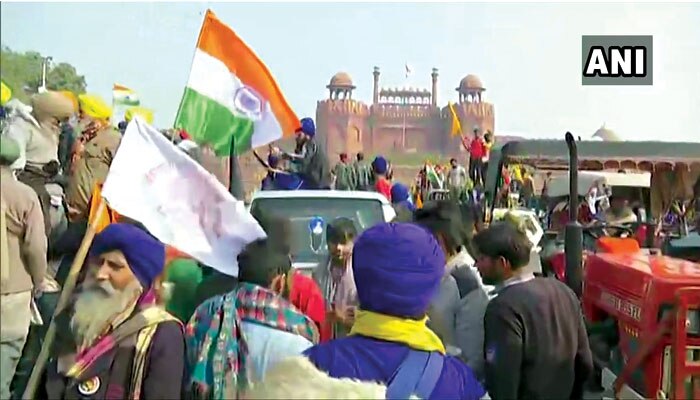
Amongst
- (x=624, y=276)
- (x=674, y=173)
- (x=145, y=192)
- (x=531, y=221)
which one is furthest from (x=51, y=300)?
(x=674, y=173)

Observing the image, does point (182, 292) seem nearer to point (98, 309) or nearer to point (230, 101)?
point (98, 309)

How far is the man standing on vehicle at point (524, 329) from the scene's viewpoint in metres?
4.05

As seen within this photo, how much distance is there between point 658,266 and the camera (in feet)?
17.7

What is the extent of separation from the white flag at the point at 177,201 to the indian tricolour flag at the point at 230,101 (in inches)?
66.2

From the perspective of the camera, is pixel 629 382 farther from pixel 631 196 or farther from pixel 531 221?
pixel 631 196

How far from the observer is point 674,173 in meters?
8.88

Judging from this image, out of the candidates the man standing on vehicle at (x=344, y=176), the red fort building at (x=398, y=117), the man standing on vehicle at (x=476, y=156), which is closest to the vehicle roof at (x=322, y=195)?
the man standing on vehicle at (x=344, y=176)

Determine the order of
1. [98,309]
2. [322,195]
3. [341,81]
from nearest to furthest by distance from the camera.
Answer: [98,309] < [322,195] < [341,81]

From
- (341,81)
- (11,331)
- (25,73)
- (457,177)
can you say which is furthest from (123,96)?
(341,81)

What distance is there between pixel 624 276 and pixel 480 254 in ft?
5.19

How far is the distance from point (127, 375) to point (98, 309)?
28cm

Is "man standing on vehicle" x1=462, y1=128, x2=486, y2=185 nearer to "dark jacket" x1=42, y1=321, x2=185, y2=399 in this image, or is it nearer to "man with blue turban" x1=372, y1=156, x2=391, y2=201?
"man with blue turban" x1=372, y1=156, x2=391, y2=201

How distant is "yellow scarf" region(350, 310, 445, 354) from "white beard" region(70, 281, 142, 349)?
88cm

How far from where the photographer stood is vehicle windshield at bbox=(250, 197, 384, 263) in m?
7.61
